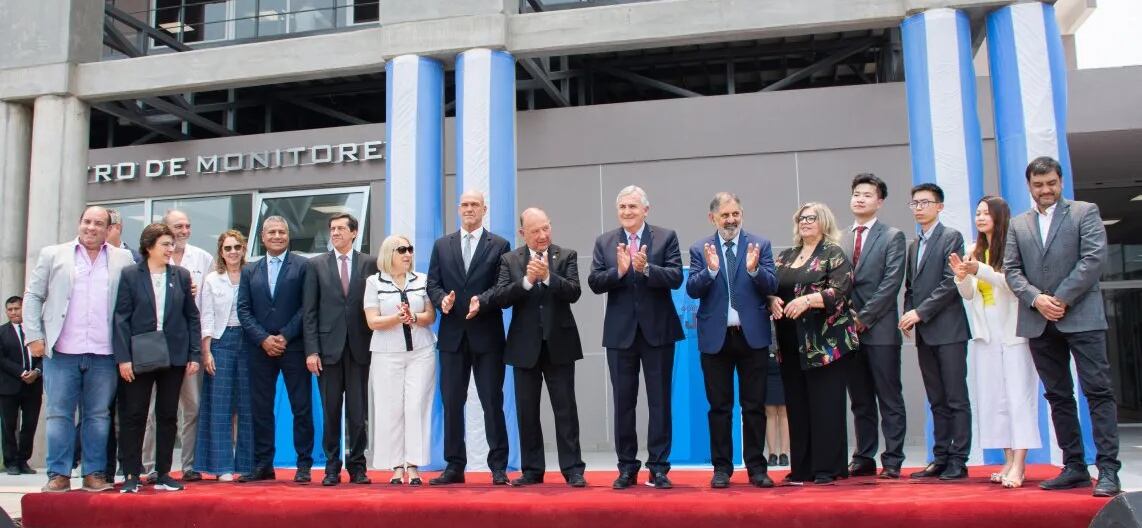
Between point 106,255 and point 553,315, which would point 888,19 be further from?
point 106,255

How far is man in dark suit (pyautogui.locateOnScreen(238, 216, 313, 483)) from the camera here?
5.64m

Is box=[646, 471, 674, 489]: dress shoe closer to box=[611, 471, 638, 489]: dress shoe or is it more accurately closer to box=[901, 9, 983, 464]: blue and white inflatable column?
box=[611, 471, 638, 489]: dress shoe

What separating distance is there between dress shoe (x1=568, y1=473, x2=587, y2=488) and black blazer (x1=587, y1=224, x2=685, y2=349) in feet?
2.47

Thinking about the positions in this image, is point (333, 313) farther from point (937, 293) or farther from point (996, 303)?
point (996, 303)

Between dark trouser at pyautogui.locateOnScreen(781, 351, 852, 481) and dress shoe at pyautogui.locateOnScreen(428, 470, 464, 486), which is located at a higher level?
dark trouser at pyautogui.locateOnScreen(781, 351, 852, 481)

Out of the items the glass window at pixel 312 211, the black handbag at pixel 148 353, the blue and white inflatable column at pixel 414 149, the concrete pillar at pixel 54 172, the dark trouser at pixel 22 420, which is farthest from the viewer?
the glass window at pixel 312 211

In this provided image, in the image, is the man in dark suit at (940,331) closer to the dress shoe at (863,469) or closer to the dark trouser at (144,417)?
the dress shoe at (863,469)

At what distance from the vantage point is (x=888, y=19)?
23.5 feet

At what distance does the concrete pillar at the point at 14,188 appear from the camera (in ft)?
28.9

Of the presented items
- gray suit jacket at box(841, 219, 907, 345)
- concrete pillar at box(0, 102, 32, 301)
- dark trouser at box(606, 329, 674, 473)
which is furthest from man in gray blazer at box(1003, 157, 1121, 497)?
concrete pillar at box(0, 102, 32, 301)

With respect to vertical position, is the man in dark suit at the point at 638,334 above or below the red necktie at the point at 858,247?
below

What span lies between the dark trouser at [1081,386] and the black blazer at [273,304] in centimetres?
435

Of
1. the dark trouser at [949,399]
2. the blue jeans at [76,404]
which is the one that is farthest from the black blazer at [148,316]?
the dark trouser at [949,399]

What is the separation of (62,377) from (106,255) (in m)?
0.76
